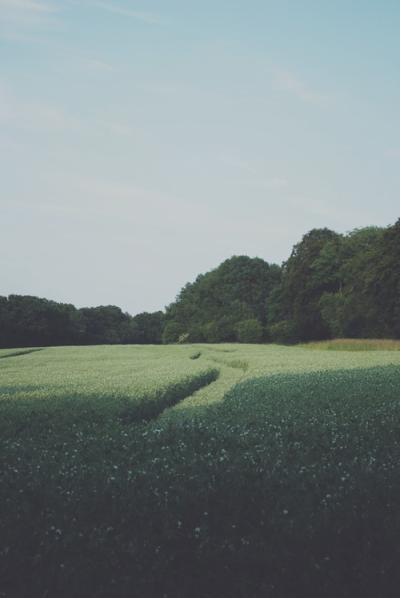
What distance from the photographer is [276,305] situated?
94.1 metres

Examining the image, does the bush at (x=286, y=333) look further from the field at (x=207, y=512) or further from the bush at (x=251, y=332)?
the field at (x=207, y=512)

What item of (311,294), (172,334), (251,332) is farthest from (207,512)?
(172,334)

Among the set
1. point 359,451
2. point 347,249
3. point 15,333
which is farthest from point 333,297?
point 359,451

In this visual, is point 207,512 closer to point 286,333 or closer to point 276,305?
point 286,333

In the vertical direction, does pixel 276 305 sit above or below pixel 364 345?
above

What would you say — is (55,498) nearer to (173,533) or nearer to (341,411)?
(173,533)

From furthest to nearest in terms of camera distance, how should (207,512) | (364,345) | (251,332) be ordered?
(251,332) < (364,345) < (207,512)

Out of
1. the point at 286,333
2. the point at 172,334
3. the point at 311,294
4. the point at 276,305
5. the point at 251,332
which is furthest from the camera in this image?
the point at 172,334

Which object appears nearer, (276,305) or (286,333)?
(286,333)

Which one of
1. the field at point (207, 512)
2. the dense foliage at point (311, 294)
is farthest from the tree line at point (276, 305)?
the field at point (207, 512)

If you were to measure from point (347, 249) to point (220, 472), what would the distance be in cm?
7618

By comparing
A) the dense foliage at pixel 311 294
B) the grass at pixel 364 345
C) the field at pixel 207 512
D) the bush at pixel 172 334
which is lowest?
the grass at pixel 364 345

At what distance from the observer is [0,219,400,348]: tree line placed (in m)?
59.7

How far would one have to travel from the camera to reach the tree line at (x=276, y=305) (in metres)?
59.7
